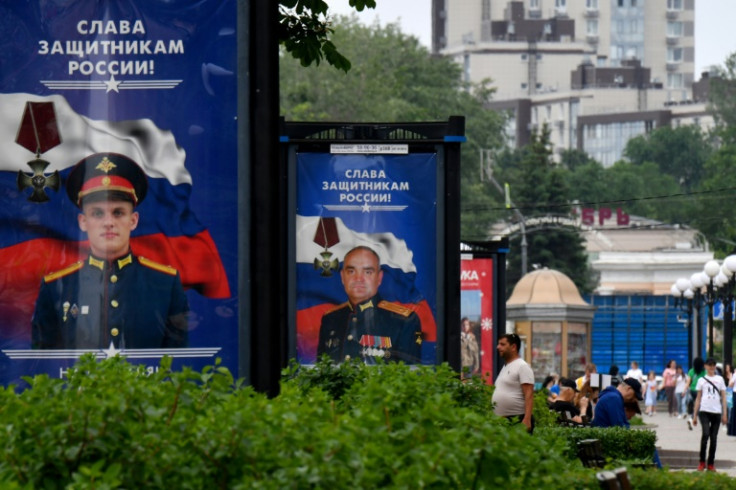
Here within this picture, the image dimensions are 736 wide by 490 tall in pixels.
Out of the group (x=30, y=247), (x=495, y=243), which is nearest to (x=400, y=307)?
(x=30, y=247)

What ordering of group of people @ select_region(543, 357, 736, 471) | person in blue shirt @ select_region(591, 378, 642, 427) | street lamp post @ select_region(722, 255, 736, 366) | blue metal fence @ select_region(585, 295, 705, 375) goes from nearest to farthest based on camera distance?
person in blue shirt @ select_region(591, 378, 642, 427) < group of people @ select_region(543, 357, 736, 471) < street lamp post @ select_region(722, 255, 736, 366) < blue metal fence @ select_region(585, 295, 705, 375)

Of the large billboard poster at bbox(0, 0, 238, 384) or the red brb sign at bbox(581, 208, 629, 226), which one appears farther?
the red brb sign at bbox(581, 208, 629, 226)

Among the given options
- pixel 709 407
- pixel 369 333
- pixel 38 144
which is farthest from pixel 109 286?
pixel 709 407

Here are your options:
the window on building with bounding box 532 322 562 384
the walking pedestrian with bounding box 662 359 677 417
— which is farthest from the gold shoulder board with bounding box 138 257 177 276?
the walking pedestrian with bounding box 662 359 677 417

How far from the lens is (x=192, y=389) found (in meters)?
6.96

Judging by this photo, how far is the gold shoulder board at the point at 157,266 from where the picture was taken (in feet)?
27.4

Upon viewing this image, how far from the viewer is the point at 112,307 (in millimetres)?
8344

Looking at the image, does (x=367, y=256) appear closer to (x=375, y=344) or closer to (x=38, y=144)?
(x=375, y=344)

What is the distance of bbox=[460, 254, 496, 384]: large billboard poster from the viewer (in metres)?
27.4

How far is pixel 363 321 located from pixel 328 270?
56 cm

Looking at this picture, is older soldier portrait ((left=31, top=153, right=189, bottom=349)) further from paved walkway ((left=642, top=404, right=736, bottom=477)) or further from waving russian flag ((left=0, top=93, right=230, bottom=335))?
paved walkway ((left=642, top=404, right=736, bottom=477))

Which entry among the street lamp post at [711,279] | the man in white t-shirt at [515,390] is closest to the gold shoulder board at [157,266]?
the man in white t-shirt at [515,390]

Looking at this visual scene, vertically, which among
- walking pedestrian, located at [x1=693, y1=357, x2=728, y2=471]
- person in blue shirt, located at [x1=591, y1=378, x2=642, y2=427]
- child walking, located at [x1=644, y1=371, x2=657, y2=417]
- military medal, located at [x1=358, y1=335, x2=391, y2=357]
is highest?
military medal, located at [x1=358, y1=335, x2=391, y2=357]

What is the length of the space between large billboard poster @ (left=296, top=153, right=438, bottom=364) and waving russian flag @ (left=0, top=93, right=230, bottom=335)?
24.1ft
